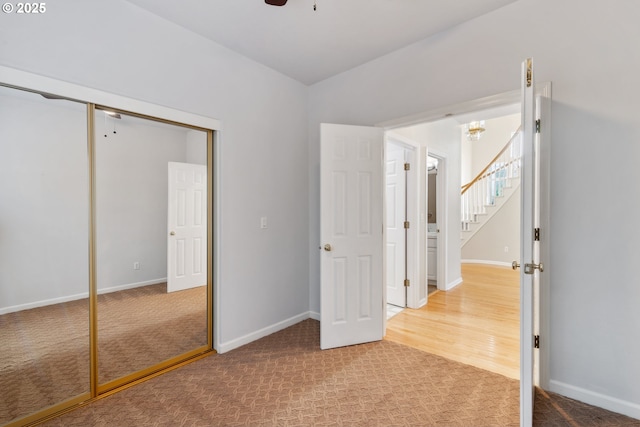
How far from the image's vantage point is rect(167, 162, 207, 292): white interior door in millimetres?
2521

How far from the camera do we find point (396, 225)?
3975 mm

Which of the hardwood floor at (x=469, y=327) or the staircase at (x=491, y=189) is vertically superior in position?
the staircase at (x=491, y=189)

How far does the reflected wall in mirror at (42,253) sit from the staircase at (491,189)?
21.8 ft

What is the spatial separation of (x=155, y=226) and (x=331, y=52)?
2240 millimetres

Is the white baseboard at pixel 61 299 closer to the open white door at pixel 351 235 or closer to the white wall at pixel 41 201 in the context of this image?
the white wall at pixel 41 201

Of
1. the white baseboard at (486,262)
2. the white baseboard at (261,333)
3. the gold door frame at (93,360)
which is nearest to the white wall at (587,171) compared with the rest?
the white baseboard at (261,333)

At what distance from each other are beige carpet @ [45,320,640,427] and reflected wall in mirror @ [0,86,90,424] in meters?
0.29

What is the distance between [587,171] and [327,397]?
231 cm

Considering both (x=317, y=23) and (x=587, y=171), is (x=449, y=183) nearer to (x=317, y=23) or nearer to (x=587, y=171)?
(x=587, y=171)

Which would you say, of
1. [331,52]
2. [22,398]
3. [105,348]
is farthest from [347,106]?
[22,398]

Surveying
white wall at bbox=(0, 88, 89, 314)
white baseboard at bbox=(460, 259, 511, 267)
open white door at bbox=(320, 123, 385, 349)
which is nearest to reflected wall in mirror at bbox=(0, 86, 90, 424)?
white wall at bbox=(0, 88, 89, 314)

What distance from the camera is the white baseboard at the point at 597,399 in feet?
5.89

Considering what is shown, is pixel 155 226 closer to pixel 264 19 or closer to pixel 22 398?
pixel 22 398

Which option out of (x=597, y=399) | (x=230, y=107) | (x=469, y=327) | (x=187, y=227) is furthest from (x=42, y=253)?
(x=469, y=327)
